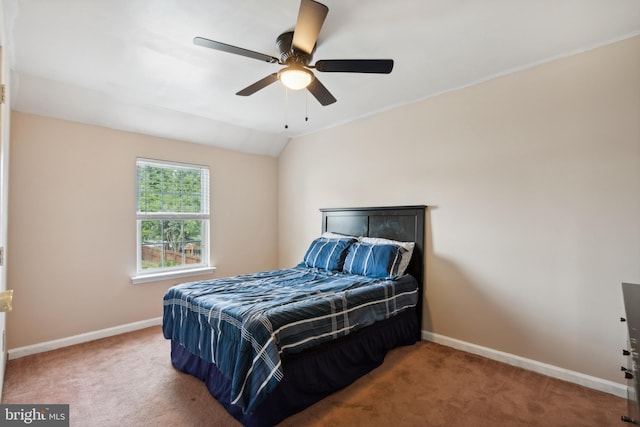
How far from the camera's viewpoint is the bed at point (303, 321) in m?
1.85

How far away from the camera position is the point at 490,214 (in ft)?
9.33

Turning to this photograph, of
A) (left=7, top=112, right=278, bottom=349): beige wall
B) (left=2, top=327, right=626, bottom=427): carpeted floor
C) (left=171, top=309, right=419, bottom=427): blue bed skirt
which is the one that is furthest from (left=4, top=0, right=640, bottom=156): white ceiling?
(left=2, top=327, right=626, bottom=427): carpeted floor

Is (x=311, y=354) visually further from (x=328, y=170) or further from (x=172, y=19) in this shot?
Answer: (x=328, y=170)

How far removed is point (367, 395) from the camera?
223 cm

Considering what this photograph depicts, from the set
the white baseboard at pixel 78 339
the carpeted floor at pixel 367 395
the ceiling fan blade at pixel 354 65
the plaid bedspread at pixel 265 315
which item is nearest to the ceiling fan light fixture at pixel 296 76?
the ceiling fan blade at pixel 354 65

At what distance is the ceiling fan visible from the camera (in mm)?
1731

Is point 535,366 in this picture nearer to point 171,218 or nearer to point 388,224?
point 388,224

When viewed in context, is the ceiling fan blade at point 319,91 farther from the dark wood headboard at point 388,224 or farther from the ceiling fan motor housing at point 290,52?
the dark wood headboard at point 388,224

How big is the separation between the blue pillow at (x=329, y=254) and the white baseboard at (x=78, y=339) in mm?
2016

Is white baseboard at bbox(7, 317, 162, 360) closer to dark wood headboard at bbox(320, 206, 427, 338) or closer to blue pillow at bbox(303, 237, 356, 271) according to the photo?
blue pillow at bbox(303, 237, 356, 271)

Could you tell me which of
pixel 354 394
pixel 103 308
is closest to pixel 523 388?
pixel 354 394

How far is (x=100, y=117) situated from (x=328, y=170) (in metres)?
2.67

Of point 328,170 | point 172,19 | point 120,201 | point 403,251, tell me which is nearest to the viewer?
point 172,19

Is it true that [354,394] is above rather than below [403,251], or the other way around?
below
